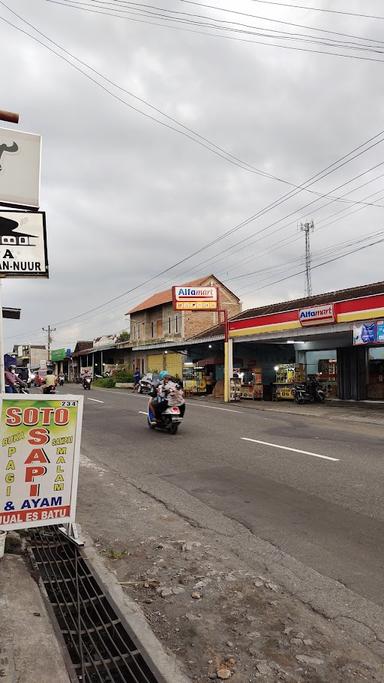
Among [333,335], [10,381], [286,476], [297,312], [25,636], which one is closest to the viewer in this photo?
[25,636]

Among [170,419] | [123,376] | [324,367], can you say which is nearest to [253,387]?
[324,367]

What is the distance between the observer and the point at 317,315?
65.9 ft

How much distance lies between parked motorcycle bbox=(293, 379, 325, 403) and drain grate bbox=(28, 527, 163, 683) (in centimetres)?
2033

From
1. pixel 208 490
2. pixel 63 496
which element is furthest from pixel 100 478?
pixel 63 496

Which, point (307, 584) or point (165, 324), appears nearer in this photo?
point (307, 584)

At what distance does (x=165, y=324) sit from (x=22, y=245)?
143ft

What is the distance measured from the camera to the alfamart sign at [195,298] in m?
33.4

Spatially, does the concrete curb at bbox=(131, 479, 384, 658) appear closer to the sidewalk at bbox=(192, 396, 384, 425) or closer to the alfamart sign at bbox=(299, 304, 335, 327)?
the sidewalk at bbox=(192, 396, 384, 425)

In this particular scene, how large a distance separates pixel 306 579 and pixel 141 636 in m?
1.63

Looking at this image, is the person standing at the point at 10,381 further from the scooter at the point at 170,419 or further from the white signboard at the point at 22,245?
the white signboard at the point at 22,245

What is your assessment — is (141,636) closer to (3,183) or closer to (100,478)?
(3,183)

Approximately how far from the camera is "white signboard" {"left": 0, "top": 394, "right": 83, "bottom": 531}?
4.16 m

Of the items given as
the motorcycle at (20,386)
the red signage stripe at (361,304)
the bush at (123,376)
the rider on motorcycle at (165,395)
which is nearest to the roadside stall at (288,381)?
the red signage stripe at (361,304)

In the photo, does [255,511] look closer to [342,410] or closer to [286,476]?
[286,476]
